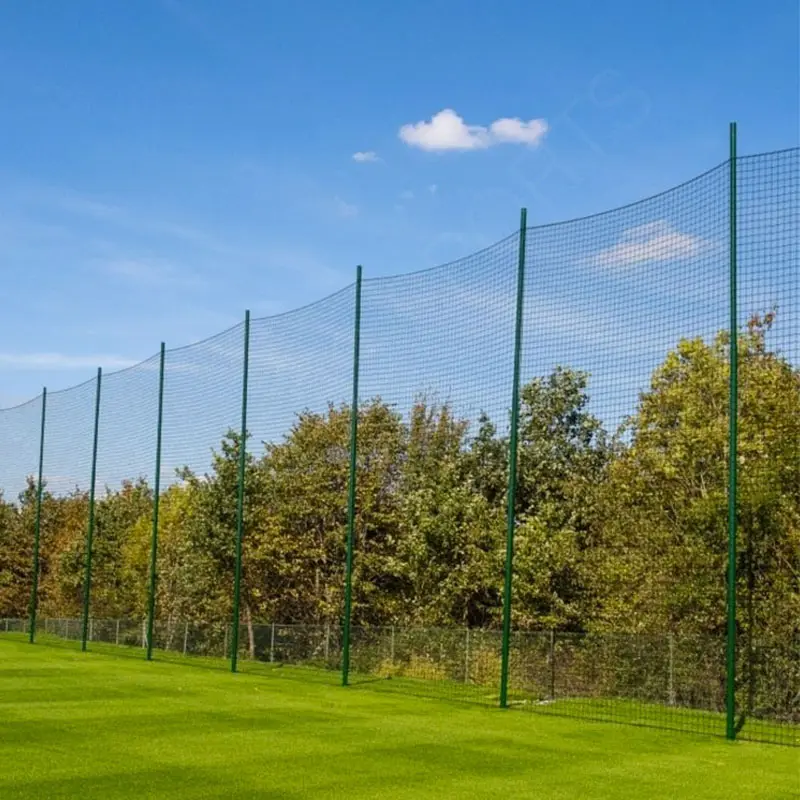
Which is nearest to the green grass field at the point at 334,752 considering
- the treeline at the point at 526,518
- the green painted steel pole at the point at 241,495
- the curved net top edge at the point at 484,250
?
the green painted steel pole at the point at 241,495

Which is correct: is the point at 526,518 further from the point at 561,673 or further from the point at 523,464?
the point at 561,673

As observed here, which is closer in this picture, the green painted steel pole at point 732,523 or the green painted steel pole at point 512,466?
the green painted steel pole at point 732,523

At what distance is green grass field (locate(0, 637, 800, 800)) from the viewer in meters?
5.94

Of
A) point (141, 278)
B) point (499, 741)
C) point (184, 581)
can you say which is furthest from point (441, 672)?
point (184, 581)

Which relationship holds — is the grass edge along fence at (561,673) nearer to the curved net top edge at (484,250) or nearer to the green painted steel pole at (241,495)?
the green painted steel pole at (241,495)

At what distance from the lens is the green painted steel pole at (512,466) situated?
1051 centimetres

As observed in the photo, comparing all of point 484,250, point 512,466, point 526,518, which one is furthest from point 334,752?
point 526,518

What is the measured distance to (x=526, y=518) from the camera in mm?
18141

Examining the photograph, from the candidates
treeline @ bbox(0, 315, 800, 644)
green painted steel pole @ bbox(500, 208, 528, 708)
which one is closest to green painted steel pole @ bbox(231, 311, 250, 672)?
treeline @ bbox(0, 315, 800, 644)

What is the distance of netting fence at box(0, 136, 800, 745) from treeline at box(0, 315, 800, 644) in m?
0.04

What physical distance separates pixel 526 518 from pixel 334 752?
36.8 feet

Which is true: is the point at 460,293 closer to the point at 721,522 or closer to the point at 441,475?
the point at 721,522

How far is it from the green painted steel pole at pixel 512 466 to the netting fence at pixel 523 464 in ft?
0.13

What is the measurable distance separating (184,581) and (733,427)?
666 inches
